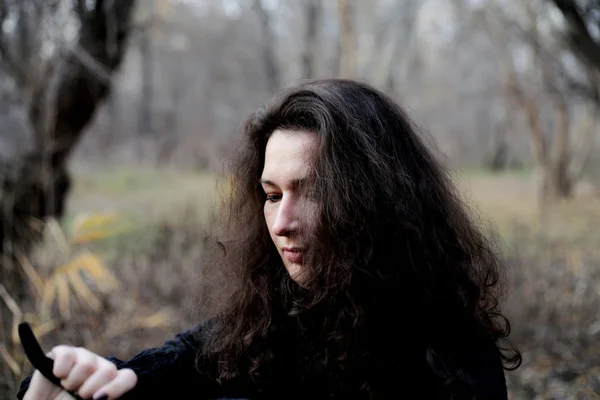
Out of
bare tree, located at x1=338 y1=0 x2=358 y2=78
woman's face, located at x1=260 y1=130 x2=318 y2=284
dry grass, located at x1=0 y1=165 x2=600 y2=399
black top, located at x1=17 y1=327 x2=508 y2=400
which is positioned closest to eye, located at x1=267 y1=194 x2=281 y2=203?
woman's face, located at x1=260 y1=130 x2=318 y2=284

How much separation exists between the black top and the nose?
1.13 ft

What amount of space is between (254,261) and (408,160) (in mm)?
557

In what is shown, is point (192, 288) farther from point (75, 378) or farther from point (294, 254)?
point (75, 378)

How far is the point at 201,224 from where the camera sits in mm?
8078

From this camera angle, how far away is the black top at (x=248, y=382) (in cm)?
134

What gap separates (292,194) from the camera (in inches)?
59.6

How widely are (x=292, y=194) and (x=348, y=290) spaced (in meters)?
0.27

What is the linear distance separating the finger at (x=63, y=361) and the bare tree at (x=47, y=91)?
2.84 metres

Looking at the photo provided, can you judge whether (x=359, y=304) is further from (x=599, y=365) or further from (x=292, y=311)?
(x=599, y=365)

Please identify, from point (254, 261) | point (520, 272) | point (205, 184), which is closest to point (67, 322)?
point (254, 261)

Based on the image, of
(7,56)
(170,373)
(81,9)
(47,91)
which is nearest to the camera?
(170,373)

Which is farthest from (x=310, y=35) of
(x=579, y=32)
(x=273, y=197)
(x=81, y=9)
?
(x=273, y=197)

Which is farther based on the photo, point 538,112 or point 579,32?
point 538,112

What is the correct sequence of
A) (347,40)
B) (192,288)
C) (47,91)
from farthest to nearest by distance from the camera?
(347,40) → (192,288) → (47,91)
